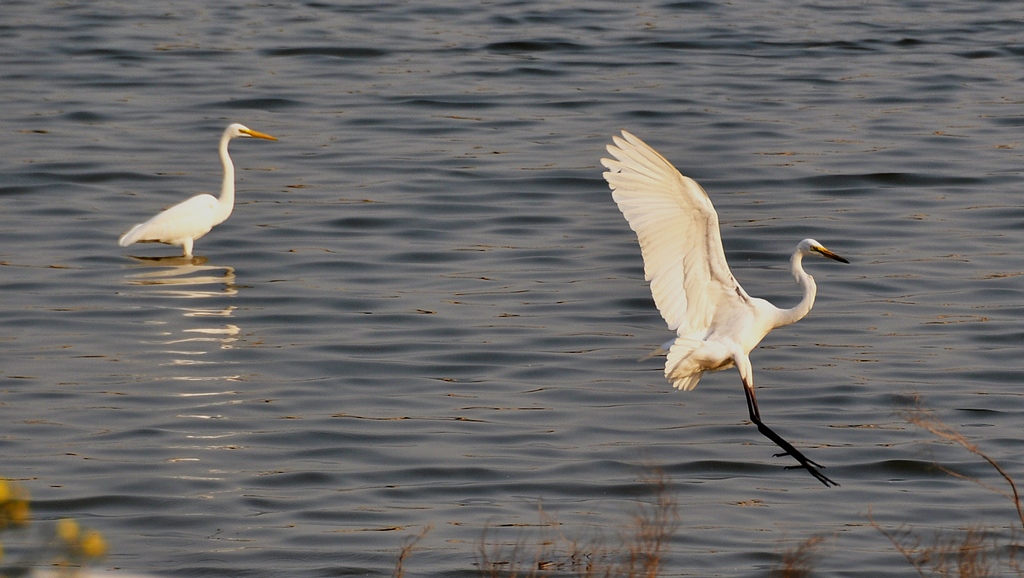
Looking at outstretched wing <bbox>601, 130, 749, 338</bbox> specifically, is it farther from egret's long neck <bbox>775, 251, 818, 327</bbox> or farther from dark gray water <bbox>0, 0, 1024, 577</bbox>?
dark gray water <bbox>0, 0, 1024, 577</bbox>

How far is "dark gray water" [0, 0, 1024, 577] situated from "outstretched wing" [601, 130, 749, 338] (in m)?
0.88

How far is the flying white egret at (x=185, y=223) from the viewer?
1074cm

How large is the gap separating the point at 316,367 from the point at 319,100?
7.44m

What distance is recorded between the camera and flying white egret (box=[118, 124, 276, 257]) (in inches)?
423

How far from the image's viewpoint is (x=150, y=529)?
6.35 metres

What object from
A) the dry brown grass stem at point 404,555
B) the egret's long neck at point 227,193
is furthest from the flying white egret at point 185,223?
the dry brown grass stem at point 404,555

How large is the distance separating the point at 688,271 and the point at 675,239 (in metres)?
0.21

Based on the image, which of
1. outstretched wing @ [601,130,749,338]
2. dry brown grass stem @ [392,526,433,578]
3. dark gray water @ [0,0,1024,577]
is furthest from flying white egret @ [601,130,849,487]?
dry brown grass stem @ [392,526,433,578]

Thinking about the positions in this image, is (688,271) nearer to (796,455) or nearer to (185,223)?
(796,455)

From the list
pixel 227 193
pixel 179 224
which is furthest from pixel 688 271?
pixel 227 193

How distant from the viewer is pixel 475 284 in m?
10.2

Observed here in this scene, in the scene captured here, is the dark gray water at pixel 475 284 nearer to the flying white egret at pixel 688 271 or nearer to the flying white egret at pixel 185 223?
the flying white egret at pixel 185 223

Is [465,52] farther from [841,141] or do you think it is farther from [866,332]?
[866,332]

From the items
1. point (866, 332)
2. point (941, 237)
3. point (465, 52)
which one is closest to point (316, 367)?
point (866, 332)
